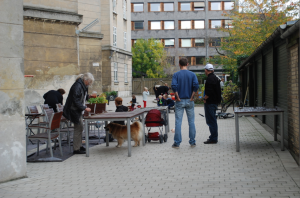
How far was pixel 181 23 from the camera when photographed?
61.8 metres

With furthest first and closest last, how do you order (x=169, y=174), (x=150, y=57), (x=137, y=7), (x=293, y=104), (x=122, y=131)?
1. (x=137, y=7)
2. (x=150, y=57)
3. (x=122, y=131)
4. (x=293, y=104)
5. (x=169, y=174)

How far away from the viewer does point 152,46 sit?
55688 mm

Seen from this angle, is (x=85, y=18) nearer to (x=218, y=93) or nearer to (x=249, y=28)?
(x=249, y=28)

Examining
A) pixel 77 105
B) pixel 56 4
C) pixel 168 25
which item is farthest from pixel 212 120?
pixel 168 25

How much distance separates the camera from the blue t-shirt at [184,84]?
8.90 meters

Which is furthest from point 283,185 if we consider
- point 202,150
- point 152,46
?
point 152,46

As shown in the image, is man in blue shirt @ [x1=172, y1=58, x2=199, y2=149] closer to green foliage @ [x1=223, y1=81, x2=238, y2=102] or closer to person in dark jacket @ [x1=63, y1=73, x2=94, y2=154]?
person in dark jacket @ [x1=63, y1=73, x2=94, y2=154]

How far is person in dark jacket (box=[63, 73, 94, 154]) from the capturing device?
333 inches

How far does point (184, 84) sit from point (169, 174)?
3.02m

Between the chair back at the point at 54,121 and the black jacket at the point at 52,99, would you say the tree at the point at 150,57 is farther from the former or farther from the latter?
the chair back at the point at 54,121

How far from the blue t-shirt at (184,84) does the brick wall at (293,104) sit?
6.98ft

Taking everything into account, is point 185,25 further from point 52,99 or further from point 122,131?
point 122,131

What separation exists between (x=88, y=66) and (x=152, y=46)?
87.6 feet

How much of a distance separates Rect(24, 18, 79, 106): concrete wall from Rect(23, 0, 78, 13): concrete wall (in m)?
0.76
